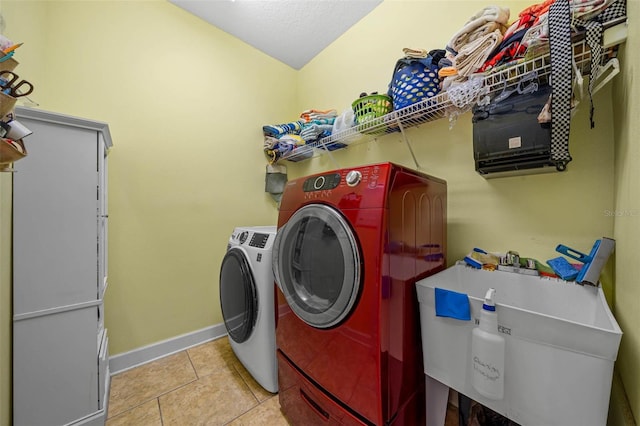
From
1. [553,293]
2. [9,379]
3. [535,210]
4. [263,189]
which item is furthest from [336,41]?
[9,379]

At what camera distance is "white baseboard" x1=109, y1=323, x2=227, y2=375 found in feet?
5.18

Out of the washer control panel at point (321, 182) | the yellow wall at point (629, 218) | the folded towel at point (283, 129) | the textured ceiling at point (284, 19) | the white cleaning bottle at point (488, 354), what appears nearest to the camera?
the yellow wall at point (629, 218)

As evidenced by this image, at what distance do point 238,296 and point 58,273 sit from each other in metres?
0.82

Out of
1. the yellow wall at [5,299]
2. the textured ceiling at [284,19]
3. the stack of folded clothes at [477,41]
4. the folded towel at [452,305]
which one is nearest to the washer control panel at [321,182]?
the folded towel at [452,305]

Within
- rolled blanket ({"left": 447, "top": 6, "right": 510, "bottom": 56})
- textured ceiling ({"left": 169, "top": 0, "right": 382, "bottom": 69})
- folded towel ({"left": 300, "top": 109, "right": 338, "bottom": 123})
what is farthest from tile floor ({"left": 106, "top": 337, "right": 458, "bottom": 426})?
textured ceiling ({"left": 169, "top": 0, "right": 382, "bottom": 69})

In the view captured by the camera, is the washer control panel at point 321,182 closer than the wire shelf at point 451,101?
No

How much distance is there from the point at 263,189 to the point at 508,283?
197 cm

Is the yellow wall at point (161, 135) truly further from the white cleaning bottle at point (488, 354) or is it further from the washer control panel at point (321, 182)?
the white cleaning bottle at point (488, 354)

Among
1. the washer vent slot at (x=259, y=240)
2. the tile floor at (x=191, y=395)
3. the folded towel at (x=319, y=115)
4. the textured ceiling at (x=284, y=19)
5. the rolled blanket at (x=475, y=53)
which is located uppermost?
the textured ceiling at (x=284, y=19)

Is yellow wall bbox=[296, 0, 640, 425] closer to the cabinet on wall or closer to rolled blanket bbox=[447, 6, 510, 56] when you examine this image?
rolled blanket bbox=[447, 6, 510, 56]

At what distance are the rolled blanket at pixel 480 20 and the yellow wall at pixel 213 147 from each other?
27 cm

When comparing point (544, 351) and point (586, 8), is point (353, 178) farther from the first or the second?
point (586, 8)

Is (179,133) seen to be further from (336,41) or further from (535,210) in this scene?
(535,210)

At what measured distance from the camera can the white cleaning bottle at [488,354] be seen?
69 cm
